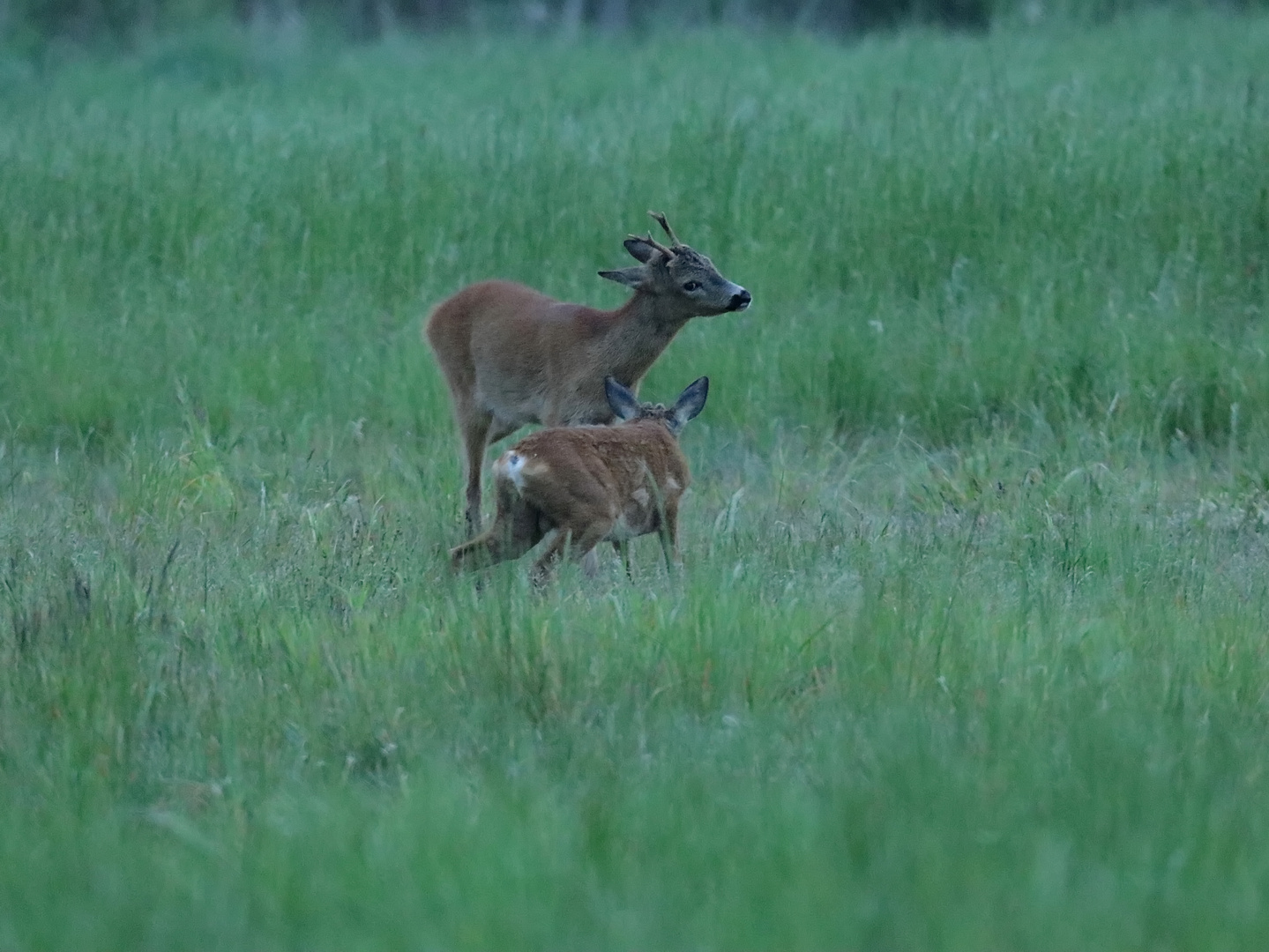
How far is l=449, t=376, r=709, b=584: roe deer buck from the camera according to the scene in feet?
21.5

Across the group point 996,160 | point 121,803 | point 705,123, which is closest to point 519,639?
point 121,803

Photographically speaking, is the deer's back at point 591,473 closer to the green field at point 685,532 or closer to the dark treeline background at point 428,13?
the green field at point 685,532

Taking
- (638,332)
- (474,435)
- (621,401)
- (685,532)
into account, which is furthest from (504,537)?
(474,435)

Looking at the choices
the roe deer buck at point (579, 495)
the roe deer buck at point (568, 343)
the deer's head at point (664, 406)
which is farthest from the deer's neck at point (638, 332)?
the roe deer buck at point (579, 495)

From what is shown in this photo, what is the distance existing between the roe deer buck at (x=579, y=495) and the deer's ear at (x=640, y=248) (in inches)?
58.1

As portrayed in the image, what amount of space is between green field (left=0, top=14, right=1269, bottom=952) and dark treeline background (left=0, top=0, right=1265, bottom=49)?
16.6m

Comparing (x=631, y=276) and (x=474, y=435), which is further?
(x=474, y=435)

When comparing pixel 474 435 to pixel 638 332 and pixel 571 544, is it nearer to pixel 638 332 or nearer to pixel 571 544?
pixel 638 332

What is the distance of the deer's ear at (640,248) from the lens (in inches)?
332

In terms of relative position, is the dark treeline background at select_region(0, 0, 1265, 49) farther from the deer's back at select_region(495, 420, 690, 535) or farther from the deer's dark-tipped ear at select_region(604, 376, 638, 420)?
the deer's back at select_region(495, 420, 690, 535)

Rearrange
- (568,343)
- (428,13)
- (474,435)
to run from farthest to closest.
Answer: (428,13), (474,435), (568,343)

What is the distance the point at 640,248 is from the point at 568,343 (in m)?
0.54

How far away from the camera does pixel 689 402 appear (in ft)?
25.0

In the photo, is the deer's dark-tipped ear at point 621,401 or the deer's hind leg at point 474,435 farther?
the deer's hind leg at point 474,435
